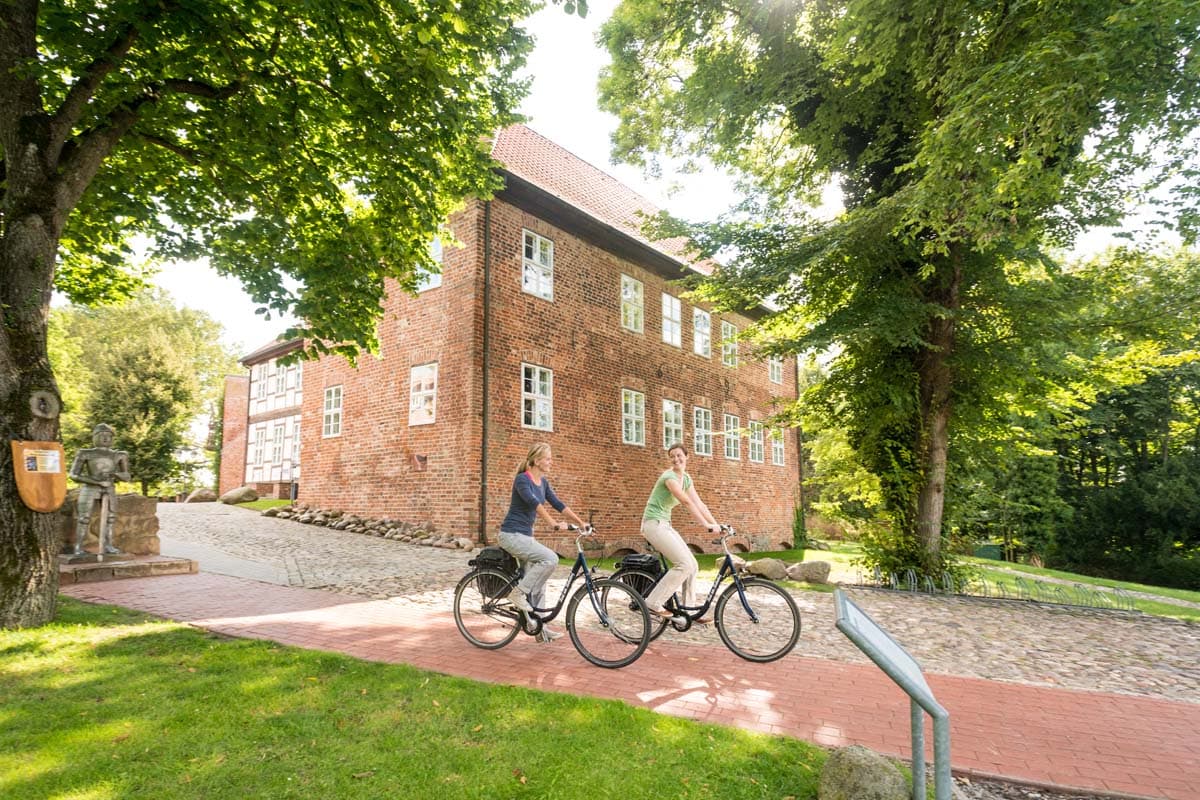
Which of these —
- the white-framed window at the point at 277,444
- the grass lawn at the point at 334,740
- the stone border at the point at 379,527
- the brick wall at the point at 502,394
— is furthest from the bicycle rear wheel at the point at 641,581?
the white-framed window at the point at 277,444

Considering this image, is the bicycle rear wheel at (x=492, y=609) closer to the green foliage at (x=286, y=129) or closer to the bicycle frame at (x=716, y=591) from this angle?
the bicycle frame at (x=716, y=591)

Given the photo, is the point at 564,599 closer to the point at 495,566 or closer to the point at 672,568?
the point at 495,566

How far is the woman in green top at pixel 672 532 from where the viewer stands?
567cm

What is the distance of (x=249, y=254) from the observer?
910cm

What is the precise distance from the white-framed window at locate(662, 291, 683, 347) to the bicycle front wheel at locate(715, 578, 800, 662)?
14233mm

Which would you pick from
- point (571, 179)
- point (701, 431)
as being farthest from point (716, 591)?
point (571, 179)

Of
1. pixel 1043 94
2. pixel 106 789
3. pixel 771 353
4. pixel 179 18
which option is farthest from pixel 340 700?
pixel 771 353

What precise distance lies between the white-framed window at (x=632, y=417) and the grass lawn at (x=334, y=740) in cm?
1274

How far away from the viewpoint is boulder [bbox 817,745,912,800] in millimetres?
2846

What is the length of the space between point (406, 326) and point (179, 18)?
920cm

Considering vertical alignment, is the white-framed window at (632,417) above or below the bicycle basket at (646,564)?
above

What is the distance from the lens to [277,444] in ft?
86.8

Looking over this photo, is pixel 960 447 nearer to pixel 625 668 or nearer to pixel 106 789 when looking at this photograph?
pixel 625 668

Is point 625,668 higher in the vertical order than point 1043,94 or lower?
lower
